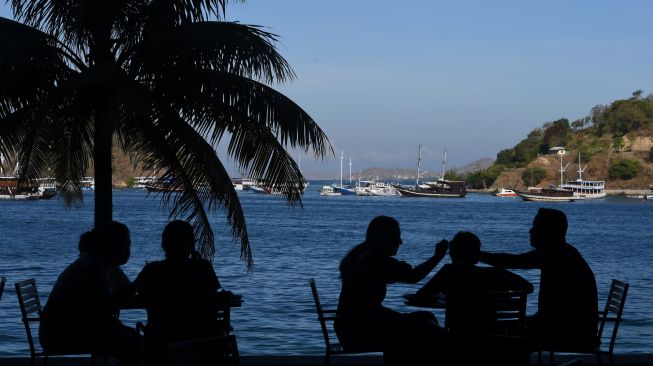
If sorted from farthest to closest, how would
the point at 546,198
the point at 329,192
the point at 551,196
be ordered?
the point at 329,192
the point at 551,196
the point at 546,198

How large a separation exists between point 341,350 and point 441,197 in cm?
16359

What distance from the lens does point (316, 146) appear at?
10.5 metres

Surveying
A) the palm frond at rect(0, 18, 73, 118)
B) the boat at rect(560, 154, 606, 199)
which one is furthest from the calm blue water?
the boat at rect(560, 154, 606, 199)

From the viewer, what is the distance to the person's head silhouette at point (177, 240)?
635 cm

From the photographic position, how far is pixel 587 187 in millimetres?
171375

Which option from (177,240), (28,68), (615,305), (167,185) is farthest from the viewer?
(167,185)

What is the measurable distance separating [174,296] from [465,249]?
6.30 ft

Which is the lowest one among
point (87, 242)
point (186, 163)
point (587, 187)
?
point (87, 242)

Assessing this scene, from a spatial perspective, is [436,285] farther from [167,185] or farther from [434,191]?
[434,191]

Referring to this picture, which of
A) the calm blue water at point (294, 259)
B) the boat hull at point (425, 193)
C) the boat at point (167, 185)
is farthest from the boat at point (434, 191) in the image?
the boat at point (167, 185)

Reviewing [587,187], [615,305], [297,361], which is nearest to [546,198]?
[587,187]

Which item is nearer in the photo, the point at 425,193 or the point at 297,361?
the point at 297,361

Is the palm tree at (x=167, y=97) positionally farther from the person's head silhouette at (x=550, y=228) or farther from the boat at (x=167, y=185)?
the person's head silhouette at (x=550, y=228)

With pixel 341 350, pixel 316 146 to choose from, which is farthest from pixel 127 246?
pixel 316 146
